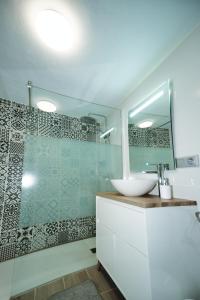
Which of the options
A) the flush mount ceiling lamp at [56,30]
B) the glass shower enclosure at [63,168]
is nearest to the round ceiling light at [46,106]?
the glass shower enclosure at [63,168]

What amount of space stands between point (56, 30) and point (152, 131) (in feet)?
4.03

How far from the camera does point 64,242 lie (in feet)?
6.35

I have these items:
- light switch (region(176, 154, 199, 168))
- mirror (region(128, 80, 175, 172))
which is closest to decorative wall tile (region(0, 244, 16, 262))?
mirror (region(128, 80, 175, 172))

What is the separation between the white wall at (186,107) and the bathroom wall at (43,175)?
972 mm

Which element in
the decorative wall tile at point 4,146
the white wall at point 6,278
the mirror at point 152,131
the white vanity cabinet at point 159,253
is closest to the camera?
the white vanity cabinet at point 159,253

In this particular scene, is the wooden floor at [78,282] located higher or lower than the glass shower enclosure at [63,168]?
lower

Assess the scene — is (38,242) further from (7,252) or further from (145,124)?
(145,124)

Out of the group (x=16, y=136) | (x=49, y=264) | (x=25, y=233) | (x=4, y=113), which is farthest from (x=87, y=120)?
(x=49, y=264)

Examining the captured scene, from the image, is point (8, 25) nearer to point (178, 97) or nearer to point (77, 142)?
point (77, 142)

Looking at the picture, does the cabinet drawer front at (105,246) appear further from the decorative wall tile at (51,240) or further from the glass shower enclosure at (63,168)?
the decorative wall tile at (51,240)

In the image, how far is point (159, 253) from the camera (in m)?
0.82

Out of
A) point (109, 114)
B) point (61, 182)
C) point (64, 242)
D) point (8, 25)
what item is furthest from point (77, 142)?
point (64, 242)

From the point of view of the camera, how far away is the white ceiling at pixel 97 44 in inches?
36.6

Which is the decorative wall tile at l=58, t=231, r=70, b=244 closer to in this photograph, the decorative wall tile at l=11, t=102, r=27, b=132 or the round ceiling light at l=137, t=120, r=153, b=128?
the decorative wall tile at l=11, t=102, r=27, b=132
